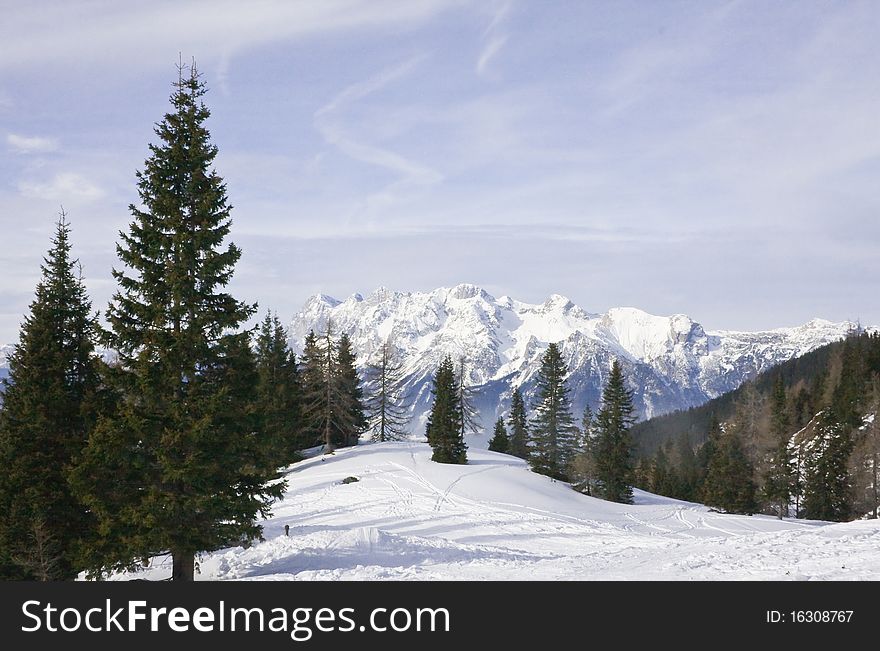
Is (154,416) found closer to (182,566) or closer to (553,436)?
(182,566)

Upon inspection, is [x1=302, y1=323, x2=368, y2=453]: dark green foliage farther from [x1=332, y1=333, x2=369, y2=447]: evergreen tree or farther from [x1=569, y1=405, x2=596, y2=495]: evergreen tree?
[x1=569, y1=405, x2=596, y2=495]: evergreen tree

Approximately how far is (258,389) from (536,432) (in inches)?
1590

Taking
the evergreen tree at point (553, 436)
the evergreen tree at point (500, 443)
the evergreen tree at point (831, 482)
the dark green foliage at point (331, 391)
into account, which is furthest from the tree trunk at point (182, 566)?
the evergreen tree at point (500, 443)

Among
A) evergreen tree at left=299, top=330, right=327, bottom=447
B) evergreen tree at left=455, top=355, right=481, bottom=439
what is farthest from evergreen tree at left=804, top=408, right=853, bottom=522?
evergreen tree at left=299, top=330, right=327, bottom=447

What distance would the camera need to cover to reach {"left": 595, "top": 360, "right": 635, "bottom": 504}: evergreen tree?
5275 centimetres

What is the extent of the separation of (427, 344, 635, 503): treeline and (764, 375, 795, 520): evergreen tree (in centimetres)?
1206

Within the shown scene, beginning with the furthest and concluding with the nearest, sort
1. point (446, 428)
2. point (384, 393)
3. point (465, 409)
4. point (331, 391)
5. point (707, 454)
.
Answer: point (707, 454)
point (384, 393)
point (465, 409)
point (331, 391)
point (446, 428)

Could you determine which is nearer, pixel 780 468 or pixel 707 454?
pixel 780 468

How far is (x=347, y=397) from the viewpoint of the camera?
193 ft

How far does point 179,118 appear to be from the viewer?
17.6m

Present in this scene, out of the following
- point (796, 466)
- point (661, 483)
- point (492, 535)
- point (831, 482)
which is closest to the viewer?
point (492, 535)

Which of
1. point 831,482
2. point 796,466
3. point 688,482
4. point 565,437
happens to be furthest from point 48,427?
point 688,482

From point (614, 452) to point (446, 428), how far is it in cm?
1526
